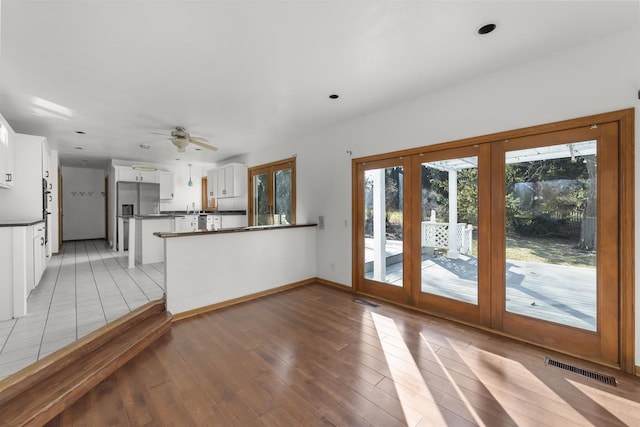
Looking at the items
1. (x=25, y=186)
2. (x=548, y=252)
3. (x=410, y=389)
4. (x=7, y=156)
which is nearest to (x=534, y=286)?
(x=548, y=252)

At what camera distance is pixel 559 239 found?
2.52m

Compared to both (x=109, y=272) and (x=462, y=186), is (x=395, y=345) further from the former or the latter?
(x=109, y=272)

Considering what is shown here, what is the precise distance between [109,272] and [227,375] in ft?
12.2

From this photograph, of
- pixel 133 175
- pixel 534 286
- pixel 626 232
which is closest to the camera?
pixel 626 232

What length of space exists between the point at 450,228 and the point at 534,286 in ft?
3.14

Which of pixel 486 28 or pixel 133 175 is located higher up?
pixel 486 28

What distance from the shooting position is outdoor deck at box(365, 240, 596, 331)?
93.9 inches

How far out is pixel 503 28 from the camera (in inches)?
82.4

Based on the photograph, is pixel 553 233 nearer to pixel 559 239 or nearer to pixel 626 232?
pixel 559 239

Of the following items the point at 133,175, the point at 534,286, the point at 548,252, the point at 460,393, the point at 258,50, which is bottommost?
the point at 460,393

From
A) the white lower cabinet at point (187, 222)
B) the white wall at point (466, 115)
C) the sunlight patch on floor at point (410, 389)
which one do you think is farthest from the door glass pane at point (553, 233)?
the white lower cabinet at point (187, 222)

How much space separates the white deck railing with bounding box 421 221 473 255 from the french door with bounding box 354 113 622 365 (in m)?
0.01

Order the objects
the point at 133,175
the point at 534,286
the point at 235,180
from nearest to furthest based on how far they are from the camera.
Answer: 1. the point at 534,286
2. the point at 235,180
3. the point at 133,175

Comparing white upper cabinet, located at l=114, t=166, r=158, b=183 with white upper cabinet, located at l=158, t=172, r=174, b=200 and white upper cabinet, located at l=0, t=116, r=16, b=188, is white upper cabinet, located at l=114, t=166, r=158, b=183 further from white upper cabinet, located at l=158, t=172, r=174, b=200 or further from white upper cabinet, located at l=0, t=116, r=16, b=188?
white upper cabinet, located at l=0, t=116, r=16, b=188
